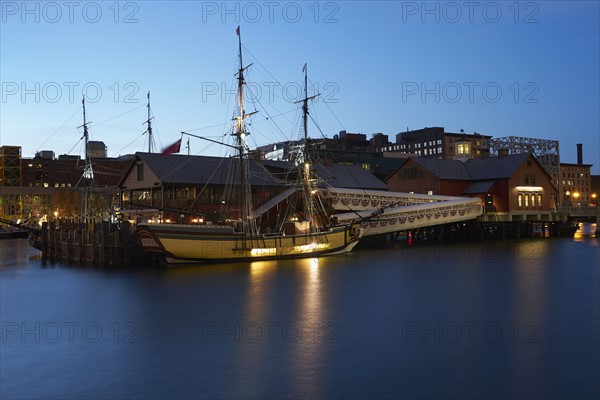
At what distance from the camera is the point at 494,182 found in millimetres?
87750

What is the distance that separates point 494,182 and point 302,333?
66.5 m

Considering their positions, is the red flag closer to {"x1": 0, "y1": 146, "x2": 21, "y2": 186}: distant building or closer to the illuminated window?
the illuminated window

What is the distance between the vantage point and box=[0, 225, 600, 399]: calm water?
68.1ft

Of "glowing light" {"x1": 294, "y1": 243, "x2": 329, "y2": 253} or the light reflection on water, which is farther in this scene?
the light reflection on water

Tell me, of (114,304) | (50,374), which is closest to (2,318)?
(114,304)

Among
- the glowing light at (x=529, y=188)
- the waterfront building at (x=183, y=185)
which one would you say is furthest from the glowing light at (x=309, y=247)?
the glowing light at (x=529, y=188)

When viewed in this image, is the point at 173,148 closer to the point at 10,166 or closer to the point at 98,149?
the point at 10,166

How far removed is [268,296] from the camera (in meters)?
37.2

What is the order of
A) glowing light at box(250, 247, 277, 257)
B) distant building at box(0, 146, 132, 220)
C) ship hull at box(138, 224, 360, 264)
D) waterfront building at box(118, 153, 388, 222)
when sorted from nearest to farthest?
ship hull at box(138, 224, 360, 264) → glowing light at box(250, 247, 277, 257) → waterfront building at box(118, 153, 388, 222) → distant building at box(0, 146, 132, 220)

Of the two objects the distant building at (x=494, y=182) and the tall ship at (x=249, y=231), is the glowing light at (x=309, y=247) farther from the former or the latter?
the distant building at (x=494, y=182)

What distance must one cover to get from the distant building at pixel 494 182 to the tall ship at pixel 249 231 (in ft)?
92.2

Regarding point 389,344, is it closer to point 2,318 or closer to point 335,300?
point 335,300

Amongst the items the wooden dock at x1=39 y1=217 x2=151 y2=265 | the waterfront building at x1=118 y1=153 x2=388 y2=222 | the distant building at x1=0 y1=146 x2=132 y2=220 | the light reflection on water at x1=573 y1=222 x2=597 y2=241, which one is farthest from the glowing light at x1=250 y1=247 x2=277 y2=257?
the distant building at x1=0 y1=146 x2=132 y2=220

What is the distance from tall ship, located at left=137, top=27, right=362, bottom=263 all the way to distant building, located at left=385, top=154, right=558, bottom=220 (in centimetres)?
2811
